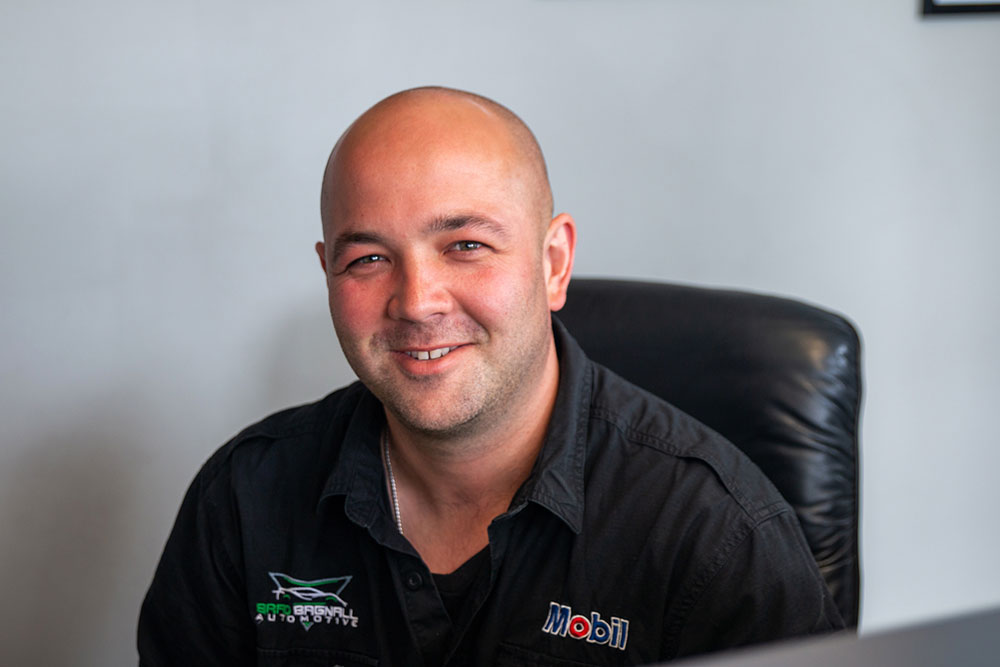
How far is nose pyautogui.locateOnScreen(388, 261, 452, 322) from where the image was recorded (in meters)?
1.13

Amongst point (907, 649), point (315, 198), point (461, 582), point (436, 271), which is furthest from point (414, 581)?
point (907, 649)

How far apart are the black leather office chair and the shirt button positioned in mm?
418

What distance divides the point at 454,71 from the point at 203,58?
1.47 feet

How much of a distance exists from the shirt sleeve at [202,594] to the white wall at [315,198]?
0.49 meters

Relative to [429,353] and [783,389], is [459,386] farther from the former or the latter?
[783,389]

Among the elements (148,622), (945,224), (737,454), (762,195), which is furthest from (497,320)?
(945,224)

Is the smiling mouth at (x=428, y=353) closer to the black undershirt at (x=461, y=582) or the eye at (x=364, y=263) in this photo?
the eye at (x=364, y=263)

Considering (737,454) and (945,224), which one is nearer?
(737,454)

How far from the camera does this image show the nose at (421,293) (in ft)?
3.70

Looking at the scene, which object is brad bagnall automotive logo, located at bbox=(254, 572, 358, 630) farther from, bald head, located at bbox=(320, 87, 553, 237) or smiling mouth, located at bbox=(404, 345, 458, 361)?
bald head, located at bbox=(320, 87, 553, 237)

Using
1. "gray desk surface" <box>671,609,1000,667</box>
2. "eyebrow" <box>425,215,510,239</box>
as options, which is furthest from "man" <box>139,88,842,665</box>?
"gray desk surface" <box>671,609,1000,667</box>

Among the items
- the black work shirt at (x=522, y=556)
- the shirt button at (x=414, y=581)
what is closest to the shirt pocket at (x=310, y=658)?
the black work shirt at (x=522, y=556)

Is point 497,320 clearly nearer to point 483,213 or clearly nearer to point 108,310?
point 483,213

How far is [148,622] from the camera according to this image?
137 centimetres
